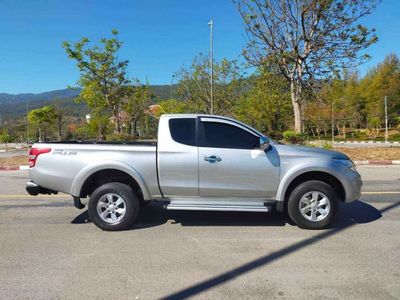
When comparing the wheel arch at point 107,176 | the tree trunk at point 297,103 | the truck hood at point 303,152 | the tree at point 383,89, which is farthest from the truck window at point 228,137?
the tree at point 383,89

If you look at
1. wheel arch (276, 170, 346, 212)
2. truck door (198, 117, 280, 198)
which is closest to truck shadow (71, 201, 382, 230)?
wheel arch (276, 170, 346, 212)

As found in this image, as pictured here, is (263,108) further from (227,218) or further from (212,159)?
(212,159)

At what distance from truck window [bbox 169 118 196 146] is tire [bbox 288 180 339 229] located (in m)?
1.79

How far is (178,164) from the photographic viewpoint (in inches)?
237

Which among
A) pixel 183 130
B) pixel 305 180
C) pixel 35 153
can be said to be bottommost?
pixel 305 180

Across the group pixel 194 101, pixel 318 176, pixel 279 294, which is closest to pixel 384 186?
pixel 318 176

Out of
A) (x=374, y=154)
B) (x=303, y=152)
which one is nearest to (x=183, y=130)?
(x=303, y=152)

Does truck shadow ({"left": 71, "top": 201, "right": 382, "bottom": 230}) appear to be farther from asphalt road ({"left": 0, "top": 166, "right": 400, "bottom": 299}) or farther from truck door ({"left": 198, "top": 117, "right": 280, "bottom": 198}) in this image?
truck door ({"left": 198, "top": 117, "right": 280, "bottom": 198})

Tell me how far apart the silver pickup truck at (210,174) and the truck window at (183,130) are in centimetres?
2

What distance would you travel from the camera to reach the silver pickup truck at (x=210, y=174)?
236 inches

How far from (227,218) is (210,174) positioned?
46.6 inches

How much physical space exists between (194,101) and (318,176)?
33281mm

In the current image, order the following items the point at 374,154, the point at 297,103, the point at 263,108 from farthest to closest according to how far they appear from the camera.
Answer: the point at 263,108 → the point at 297,103 → the point at 374,154

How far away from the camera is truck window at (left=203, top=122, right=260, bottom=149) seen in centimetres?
608
